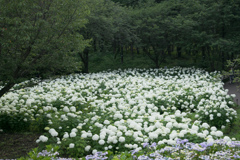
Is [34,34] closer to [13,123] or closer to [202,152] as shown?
[13,123]

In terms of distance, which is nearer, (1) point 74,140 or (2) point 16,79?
(1) point 74,140

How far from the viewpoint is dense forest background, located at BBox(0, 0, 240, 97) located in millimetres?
6543

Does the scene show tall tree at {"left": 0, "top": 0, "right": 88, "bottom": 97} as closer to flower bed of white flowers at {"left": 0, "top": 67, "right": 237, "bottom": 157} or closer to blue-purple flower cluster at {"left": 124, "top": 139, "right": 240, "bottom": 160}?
flower bed of white flowers at {"left": 0, "top": 67, "right": 237, "bottom": 157}

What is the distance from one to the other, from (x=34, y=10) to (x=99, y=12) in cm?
1333

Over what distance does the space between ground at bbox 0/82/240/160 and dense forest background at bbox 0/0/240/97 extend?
1.42m

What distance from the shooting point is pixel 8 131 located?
296 inches

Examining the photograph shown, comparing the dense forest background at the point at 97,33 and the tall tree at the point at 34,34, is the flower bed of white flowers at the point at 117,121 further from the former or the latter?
the tall tree at the point at 34,34

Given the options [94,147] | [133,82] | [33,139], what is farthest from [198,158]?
[133,82]

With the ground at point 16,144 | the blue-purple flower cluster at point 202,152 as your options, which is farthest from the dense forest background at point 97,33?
the blue-purple flower cluster at point 202,152

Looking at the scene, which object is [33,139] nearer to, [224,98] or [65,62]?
[65,62]

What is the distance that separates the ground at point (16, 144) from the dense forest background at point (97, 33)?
4.66 feet

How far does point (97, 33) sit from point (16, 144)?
43.6 ft

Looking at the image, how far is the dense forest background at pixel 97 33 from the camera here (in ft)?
21.5

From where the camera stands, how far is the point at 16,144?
A: 21.9 feet
